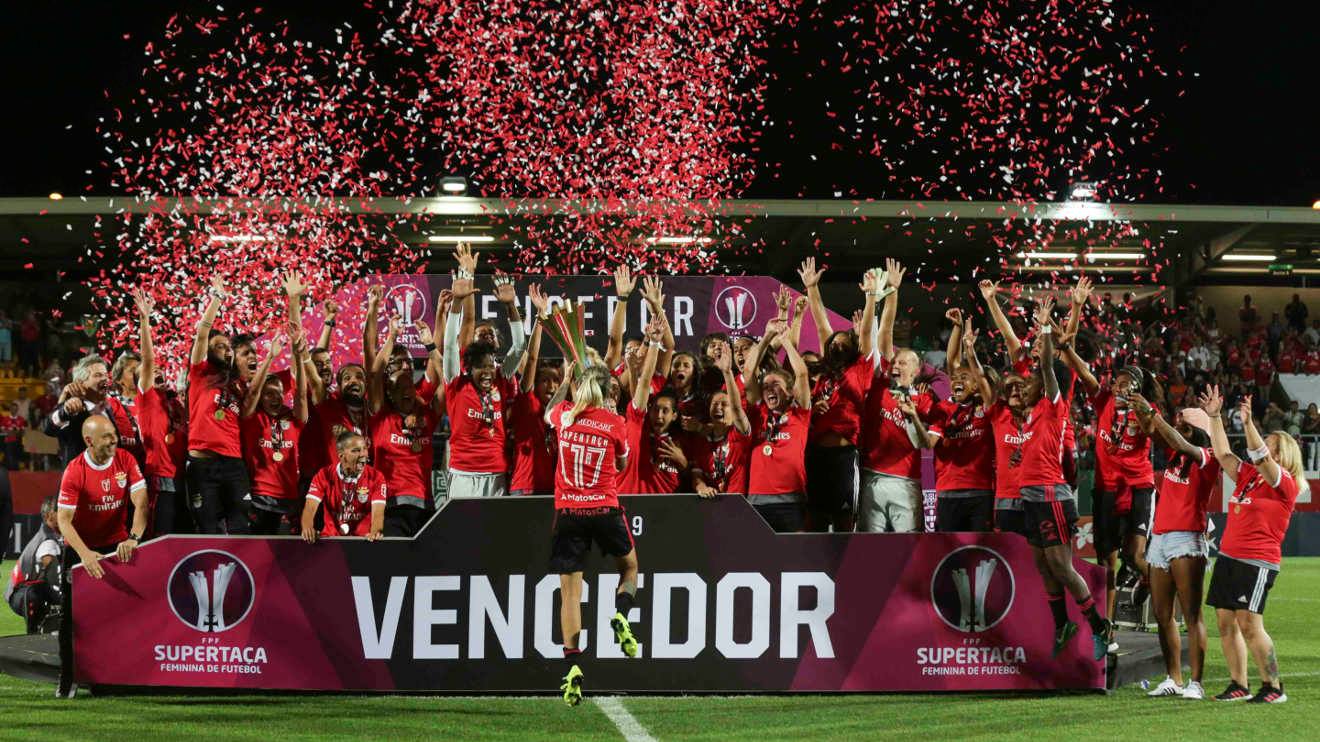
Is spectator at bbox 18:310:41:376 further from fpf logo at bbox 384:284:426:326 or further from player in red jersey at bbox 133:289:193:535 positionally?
player in red jersey at bbox 133:289:193:535

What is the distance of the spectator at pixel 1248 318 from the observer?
31.2 meters

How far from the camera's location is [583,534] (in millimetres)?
8211

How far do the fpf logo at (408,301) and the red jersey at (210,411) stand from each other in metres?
2.41

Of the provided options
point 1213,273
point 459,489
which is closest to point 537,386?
point 459,489

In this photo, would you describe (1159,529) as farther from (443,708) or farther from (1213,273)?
(1213,273)

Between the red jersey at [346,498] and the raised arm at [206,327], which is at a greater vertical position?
the raised arm at [206,327]

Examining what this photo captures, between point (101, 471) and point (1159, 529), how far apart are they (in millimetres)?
7055

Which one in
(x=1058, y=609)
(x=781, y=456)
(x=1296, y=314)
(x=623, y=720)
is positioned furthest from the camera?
(x=1296, y=314)

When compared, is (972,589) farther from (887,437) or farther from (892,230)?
(892,230)

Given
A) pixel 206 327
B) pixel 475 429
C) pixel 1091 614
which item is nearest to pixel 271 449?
pixel 206 327

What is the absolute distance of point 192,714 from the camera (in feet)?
26.5

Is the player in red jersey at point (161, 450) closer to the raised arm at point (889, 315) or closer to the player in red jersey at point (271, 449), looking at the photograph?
the player in red jersey at point (271, 449)

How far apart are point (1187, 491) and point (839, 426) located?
7.68 ft

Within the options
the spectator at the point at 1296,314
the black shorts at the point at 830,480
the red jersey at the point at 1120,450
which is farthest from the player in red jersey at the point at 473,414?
the spectator at the point at 1296,314
